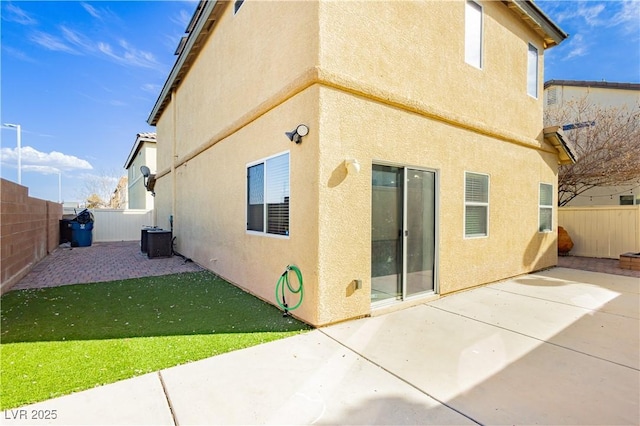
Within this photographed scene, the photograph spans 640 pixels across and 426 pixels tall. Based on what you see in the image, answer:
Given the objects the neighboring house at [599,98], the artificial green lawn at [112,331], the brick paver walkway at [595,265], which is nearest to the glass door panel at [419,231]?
the artificial green lawn at [112,331]

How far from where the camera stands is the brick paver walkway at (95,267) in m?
7.63

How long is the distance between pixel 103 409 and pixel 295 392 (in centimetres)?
161

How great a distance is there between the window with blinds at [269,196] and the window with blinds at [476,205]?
3975 millimetres

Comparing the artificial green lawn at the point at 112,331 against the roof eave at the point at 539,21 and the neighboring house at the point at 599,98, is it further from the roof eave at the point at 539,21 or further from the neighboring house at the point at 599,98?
the neighboring house at the point at 599,98

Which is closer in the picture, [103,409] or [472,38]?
[103,409]

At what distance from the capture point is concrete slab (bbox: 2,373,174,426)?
2.46m

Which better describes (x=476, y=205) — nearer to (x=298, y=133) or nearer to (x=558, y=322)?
(x=558, y=322)

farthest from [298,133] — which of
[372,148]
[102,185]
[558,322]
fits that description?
[102,185]

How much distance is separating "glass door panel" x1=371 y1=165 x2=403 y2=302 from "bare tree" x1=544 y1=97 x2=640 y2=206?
11.4 meters

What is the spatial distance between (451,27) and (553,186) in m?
6.22

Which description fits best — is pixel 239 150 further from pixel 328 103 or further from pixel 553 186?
pixel 553 186

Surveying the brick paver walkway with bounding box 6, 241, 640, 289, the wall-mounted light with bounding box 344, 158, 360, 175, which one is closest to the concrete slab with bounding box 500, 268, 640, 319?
the brick paver walkway with bounding box 6, 241, 640, 289

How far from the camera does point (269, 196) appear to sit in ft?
19.1

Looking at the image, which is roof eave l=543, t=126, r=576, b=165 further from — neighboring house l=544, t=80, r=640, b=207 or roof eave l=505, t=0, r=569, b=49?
neighboring house l=544, t=80, r=640, b=207
